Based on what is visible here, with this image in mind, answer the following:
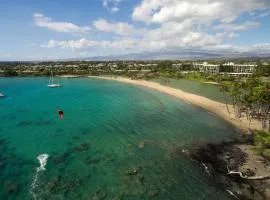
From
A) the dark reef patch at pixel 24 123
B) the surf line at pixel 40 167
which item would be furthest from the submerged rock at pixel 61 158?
the dark reef patch at pixel 24 123

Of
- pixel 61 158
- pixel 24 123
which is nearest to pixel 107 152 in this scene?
pixel 61 158

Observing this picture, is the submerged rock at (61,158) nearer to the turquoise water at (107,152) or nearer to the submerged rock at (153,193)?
the turquoise water at (107,152)

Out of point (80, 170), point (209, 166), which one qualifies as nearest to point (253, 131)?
point (209, 166)

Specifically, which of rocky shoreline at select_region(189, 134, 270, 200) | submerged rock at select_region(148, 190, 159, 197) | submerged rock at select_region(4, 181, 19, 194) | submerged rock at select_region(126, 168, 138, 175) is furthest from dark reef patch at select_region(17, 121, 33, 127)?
submerged rock at select_region(148, 190, 159, 197)

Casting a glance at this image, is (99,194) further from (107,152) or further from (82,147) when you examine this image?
(82,147)

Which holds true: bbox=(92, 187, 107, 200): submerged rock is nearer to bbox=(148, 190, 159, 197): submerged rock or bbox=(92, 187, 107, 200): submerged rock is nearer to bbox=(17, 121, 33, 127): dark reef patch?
bbox=(148, 190, 159, 197): submerged rock
